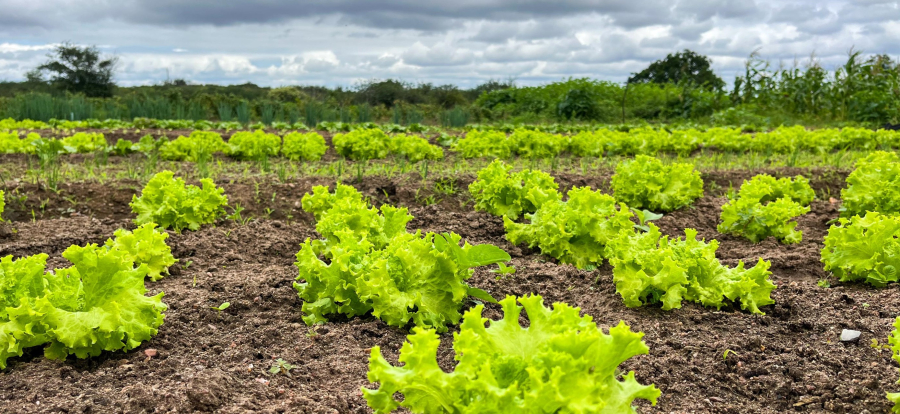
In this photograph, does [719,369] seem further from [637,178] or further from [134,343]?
[637,178]

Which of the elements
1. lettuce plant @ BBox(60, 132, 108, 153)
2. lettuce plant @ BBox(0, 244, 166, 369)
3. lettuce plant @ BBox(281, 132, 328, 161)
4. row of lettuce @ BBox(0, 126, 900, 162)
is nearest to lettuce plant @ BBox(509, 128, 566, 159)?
row of lettuce @ BBox(0, 126, 900, 162)

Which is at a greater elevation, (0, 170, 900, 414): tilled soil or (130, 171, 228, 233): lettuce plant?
(130, 171, 228, 233): lettuce plant

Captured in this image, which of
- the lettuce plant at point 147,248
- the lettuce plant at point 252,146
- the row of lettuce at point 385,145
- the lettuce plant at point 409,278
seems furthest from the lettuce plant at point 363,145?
the lettuce plant at point 409,278

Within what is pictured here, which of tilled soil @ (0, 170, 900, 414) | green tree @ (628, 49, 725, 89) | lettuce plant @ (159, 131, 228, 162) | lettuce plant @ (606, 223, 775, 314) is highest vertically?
green tree @ (628, 49, 725, 89)

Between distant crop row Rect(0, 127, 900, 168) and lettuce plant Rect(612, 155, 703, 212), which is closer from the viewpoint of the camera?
lettuce plant Rect(612, 155, 703, 212)

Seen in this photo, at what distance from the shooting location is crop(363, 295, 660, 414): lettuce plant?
1.91 m

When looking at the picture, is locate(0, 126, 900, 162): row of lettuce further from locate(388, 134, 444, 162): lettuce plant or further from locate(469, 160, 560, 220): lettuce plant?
locate(469, 160, 560, 220): lettuce plant

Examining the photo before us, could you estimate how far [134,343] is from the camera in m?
3.16

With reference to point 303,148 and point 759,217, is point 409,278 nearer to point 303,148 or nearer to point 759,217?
point 759,217

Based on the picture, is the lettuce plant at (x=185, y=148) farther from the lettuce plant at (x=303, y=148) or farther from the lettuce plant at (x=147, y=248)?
the lettuce plant at (x=147, y=248)

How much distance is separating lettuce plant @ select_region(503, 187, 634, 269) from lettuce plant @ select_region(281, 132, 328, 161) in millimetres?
5717

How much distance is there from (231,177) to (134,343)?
15.2 ft

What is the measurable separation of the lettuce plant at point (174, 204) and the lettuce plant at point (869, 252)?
4.68 m

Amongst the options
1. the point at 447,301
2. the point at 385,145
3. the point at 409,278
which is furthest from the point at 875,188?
the point at 385,145
